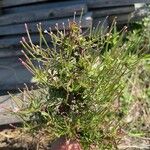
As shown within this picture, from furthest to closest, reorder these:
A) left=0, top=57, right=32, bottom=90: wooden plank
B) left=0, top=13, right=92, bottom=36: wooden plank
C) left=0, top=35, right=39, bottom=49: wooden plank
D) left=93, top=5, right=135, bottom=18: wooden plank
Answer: left=93, top=5, right=135, bottom=18: wooden plank
left=0, top=35, right=39, bottom=49: wooden plank
left=0, top=57, right=32, bottom=90: wooden plank
left=0, top=13, right=92, bottom=36: wooden plank

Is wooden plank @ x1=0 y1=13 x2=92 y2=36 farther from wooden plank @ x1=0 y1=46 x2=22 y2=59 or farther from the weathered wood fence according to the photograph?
wooden plank @ x1=0 y1=46 x2=22 y2=59

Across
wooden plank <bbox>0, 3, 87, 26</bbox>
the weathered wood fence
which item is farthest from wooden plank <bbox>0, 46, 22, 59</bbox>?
wooden plank <bbox>0, 3, 87, 26</bbox>

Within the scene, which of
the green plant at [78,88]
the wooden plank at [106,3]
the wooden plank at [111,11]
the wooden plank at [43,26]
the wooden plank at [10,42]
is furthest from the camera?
the wooden plank at [111,11]

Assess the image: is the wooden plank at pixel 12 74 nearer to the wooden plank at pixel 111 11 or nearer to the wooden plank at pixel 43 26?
the wooden plank at pixel 43 26

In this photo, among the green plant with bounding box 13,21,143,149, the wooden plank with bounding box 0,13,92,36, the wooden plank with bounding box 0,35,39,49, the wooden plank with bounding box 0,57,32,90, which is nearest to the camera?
the green plant with bounding box 13,21,143,149

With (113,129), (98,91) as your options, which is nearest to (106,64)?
(98,91)

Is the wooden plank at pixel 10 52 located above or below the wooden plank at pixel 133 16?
below

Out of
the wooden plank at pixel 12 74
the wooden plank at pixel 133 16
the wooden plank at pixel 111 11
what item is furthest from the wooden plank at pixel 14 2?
the wooden plank at pixel 133 16

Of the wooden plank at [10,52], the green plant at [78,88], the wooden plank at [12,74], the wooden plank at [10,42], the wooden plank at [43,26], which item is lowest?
the green plant at [78,88]
